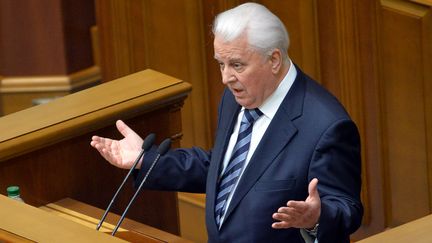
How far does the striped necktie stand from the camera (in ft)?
12.1

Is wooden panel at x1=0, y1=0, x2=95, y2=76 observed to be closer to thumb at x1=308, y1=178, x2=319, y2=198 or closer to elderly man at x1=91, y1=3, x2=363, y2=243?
elderly man at x1=91, y1=3, x2=363, y2=243

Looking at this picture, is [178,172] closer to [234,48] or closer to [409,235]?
[234,48]

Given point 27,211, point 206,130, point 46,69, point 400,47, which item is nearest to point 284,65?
→ point 27,211

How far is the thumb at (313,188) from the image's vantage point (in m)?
3.26

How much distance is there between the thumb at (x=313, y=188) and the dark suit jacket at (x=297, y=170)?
10 centimetres

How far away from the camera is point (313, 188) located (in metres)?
3.27

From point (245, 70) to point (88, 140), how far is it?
91 cm

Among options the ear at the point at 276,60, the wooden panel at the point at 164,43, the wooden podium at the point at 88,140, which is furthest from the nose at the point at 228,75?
the wooden panel at the point at 164,43

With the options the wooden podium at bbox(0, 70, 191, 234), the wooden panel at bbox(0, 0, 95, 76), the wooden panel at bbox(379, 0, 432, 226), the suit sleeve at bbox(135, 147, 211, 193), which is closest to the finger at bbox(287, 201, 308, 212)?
the suit sleeve at bbox(135, 147, 211, 193)

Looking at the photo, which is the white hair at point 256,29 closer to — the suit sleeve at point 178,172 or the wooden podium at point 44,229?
the suit sleeve at point 178,172

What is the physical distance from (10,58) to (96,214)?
2858 mm

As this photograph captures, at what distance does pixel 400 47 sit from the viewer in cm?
463

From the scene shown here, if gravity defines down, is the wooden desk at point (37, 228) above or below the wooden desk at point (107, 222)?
above

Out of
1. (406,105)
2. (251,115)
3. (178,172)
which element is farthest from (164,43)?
(251,115)
